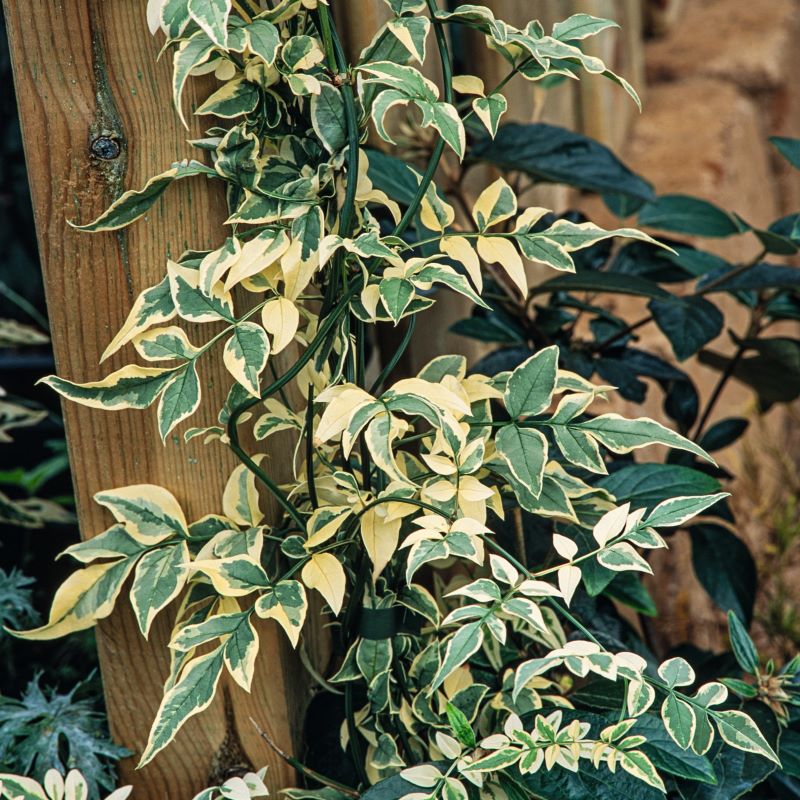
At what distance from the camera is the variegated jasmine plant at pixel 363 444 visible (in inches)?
32.0

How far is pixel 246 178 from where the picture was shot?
0.85 metres

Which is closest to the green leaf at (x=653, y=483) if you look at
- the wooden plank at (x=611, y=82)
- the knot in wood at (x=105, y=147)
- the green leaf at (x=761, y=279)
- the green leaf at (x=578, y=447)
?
the green leaf at (x=578, y=447)

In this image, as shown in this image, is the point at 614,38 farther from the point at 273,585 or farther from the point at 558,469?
the point at 273,585

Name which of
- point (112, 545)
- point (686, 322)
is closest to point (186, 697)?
point (112, 545)

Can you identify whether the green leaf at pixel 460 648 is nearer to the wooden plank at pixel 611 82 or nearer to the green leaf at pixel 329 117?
the green leaf at pixel 329 117

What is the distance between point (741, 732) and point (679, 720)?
0.06 metres

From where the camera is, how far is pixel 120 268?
2.95 feet

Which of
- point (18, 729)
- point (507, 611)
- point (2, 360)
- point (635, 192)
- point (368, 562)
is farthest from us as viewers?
point (2, 360)

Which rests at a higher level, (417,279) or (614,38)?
(614,38)

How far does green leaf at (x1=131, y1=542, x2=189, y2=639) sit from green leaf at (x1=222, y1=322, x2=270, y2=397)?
196 millimetres

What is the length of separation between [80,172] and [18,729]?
595 mm

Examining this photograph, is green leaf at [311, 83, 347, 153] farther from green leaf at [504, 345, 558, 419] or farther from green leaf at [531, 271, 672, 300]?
green leaf at [531, 271, 672, 300]

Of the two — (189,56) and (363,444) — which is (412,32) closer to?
(189,56)

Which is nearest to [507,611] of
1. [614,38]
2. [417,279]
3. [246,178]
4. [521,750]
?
[521,750]
